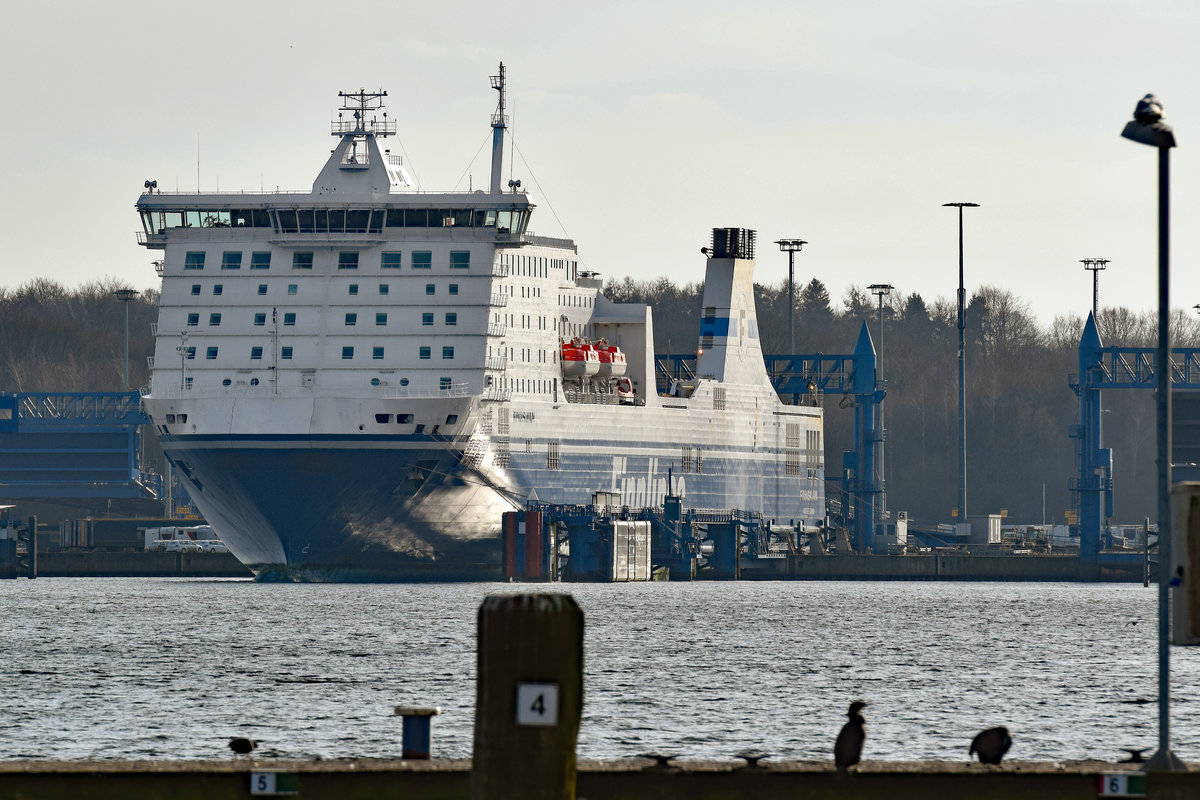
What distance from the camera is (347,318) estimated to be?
88.6 meters

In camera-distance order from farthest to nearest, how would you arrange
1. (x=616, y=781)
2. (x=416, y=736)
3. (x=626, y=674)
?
(x=626, y=674)
(x=416, y=736)
(x=616, y=781)

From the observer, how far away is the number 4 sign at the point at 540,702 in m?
14.4

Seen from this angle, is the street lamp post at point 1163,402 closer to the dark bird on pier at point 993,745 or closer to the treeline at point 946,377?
the dark bird on pier at point 993,745

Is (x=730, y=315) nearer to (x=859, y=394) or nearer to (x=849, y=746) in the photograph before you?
(x=859, y=394)

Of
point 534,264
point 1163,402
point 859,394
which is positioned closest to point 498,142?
point 534,264

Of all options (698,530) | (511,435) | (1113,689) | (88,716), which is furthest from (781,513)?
(88,716)

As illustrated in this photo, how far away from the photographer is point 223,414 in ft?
281

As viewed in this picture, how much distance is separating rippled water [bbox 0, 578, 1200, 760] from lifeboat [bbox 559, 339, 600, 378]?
53.2ft

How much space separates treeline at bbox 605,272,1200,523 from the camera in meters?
165

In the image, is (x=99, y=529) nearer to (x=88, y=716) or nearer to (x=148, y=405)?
(x=148, y=405)

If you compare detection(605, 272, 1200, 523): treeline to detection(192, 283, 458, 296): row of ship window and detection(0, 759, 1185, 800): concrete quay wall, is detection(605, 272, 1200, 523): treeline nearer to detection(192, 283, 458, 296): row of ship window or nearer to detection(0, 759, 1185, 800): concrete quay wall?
detection(192, 283, 458, 296): row of ship window

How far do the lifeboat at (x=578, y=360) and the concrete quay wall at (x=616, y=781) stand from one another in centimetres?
7784

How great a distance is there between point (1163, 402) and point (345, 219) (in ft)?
226

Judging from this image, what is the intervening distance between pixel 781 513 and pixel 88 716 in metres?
82.3
